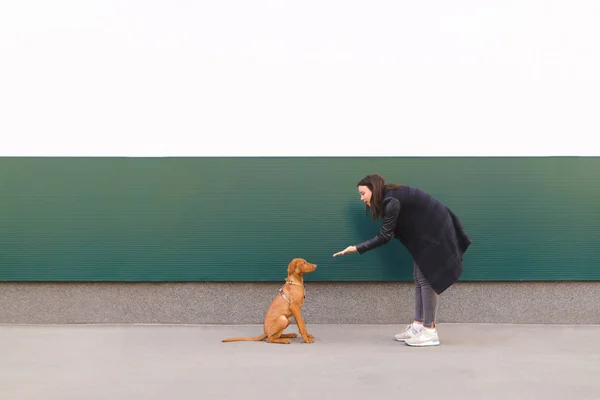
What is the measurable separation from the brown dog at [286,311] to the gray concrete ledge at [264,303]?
2.24 ft

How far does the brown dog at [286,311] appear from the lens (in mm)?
5055

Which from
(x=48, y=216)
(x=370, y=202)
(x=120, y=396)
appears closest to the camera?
(x=120, y=396)

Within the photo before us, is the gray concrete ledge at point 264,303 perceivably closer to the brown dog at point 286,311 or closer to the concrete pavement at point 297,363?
the concrete pavement at point 297,363
